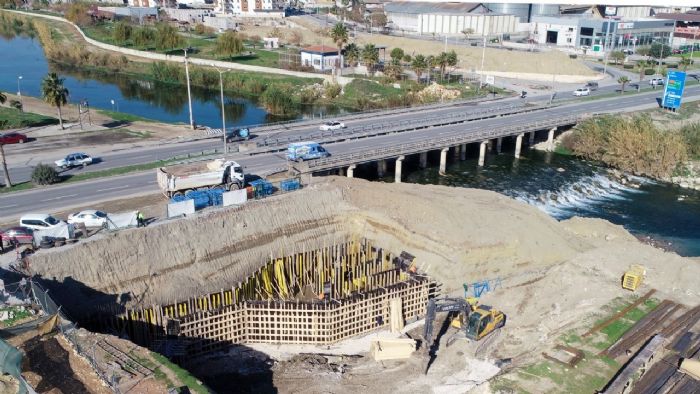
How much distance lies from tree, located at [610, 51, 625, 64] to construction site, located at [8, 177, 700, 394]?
307ft

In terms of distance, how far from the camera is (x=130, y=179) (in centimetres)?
5050

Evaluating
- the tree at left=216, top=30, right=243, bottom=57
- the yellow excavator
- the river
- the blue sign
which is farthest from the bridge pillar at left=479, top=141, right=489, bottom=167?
the tree at left=216, top=30, right=243, bottom=57

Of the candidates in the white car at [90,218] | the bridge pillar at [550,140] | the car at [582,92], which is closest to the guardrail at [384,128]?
the bridge pillar at [550,140]

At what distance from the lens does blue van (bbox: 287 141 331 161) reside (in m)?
57.2

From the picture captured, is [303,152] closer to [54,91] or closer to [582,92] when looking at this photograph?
[54,91]

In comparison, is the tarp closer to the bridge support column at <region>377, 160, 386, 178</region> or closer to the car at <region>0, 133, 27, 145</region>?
the car at <region>0, 133, 27, 145</region>

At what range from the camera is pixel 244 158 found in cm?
5781

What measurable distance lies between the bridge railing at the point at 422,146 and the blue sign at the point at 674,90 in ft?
48.7

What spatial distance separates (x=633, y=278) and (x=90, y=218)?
3493cm

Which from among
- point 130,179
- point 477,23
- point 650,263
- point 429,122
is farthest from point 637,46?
point 130,179

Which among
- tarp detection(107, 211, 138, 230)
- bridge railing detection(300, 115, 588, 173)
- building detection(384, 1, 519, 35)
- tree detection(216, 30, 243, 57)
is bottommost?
bridge railing detection(300, 115, 588, 173)

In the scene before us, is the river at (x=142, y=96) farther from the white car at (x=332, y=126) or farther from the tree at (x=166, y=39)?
the white car at (x=332, y=126)

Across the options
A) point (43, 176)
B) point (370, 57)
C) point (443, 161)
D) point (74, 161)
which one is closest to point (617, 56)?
point (370, 57)

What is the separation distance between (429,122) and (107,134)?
37.7 meters
